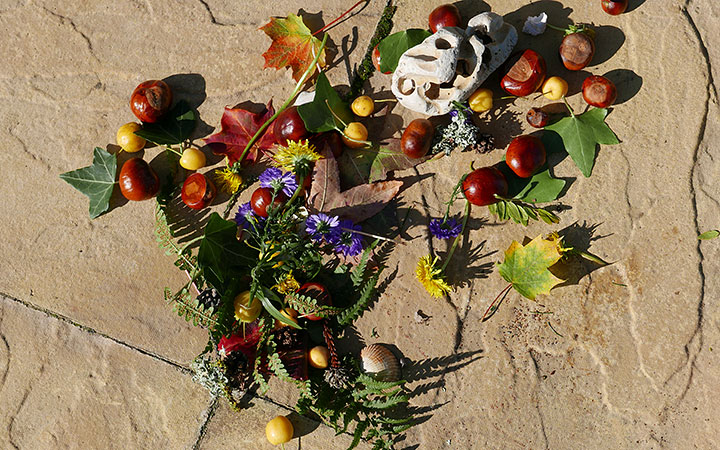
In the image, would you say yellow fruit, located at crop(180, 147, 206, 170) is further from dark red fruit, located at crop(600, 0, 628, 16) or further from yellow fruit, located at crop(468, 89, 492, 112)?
Answer: dark red fruit, located at crop(600, 0, 628, 16)

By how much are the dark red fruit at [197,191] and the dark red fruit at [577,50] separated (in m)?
2.04

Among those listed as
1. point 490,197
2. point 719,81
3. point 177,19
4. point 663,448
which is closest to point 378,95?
point 490,197

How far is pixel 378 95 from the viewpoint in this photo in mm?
3324

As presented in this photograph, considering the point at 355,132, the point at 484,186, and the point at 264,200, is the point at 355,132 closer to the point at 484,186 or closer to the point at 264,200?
the point at 264,200

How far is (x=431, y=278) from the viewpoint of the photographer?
310 centimetres

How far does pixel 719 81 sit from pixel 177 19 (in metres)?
3.07

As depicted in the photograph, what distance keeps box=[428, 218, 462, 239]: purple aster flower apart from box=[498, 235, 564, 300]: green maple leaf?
29 cm

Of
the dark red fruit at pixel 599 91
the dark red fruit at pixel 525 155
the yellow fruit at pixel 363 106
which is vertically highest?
the yellow fruit at pixel 363 106

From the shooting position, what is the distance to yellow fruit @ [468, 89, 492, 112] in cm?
311

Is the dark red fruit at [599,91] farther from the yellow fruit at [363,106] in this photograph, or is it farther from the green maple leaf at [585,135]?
the yellow fruit at [363,106]

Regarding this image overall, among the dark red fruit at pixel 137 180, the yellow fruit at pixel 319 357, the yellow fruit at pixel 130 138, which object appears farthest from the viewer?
the yellow fruit at pixel 130 138

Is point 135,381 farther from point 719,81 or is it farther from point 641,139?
point 719,81

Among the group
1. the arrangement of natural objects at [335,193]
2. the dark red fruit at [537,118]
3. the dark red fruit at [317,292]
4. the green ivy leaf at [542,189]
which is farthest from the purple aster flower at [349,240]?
the dark red fruit at [537,118]

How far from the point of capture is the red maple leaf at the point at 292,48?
10.8ft
